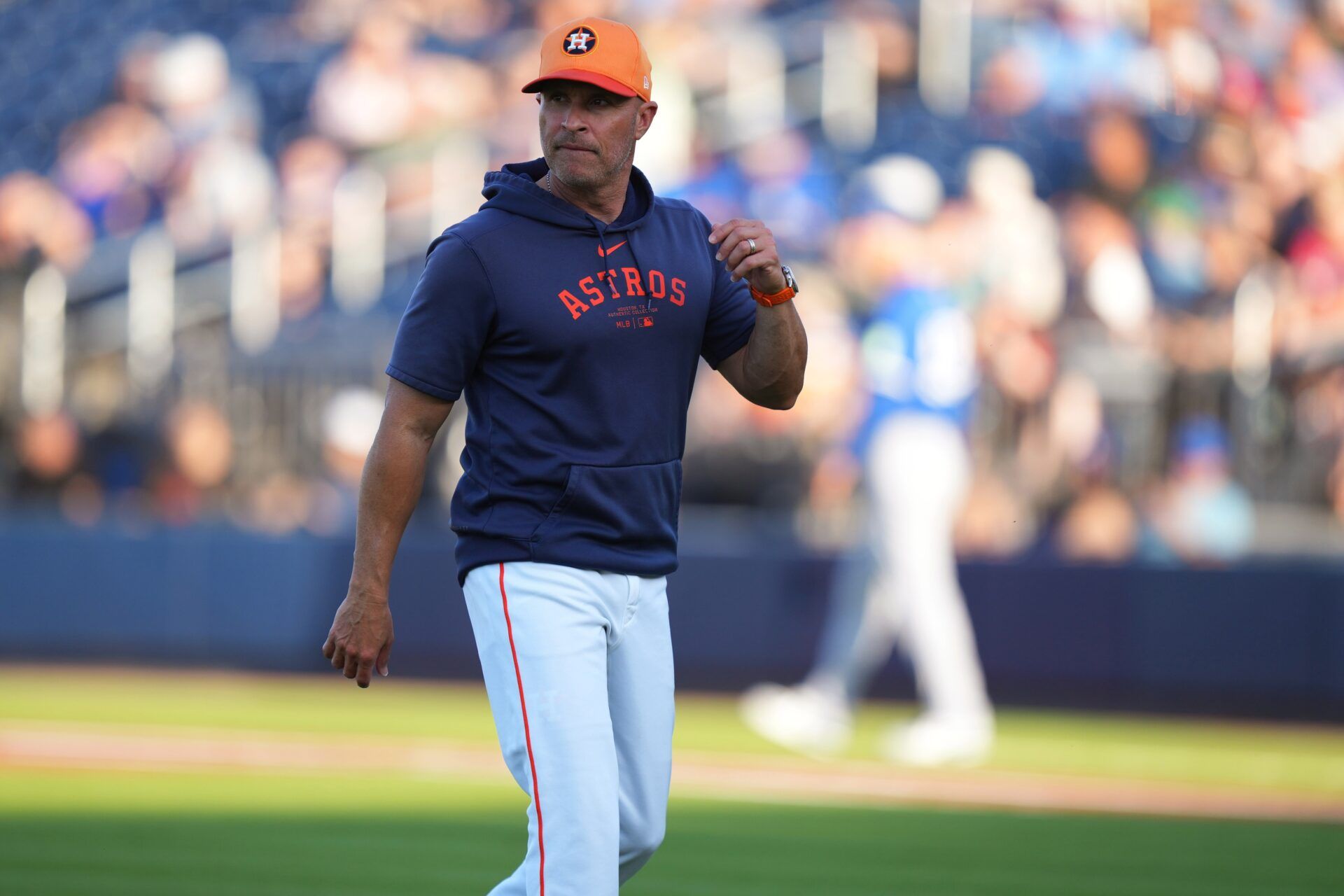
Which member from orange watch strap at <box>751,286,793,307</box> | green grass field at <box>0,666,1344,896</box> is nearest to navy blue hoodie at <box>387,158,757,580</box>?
orange watch strap at <box>751,286,793,307</box>

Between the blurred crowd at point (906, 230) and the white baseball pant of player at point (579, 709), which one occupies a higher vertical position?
the blurred crowd at point (906, 230)

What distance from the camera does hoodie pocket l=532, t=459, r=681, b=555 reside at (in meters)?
4.05

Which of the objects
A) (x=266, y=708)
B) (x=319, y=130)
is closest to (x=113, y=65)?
(x=319, y=130)

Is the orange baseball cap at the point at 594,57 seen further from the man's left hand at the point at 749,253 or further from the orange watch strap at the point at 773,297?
the orange watch strap at the point at 773,297

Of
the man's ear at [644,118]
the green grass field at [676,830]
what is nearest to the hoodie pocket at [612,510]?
the man's ear at [644,118]

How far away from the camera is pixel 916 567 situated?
9.50 metres

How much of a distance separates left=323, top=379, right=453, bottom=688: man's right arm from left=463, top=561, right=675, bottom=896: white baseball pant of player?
218 mm

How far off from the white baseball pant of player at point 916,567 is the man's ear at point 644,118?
547 cm

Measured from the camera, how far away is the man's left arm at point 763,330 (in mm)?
4145

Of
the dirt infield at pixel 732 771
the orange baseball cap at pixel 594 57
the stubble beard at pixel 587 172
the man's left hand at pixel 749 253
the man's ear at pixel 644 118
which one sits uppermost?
the orange baseball cap at pixel 594 57

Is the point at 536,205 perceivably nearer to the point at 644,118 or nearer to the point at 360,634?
the point at 644,118

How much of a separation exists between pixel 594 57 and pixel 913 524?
19.1 feet

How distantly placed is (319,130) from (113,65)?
125 inches

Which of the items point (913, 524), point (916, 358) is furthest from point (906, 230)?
point (913, 524)
